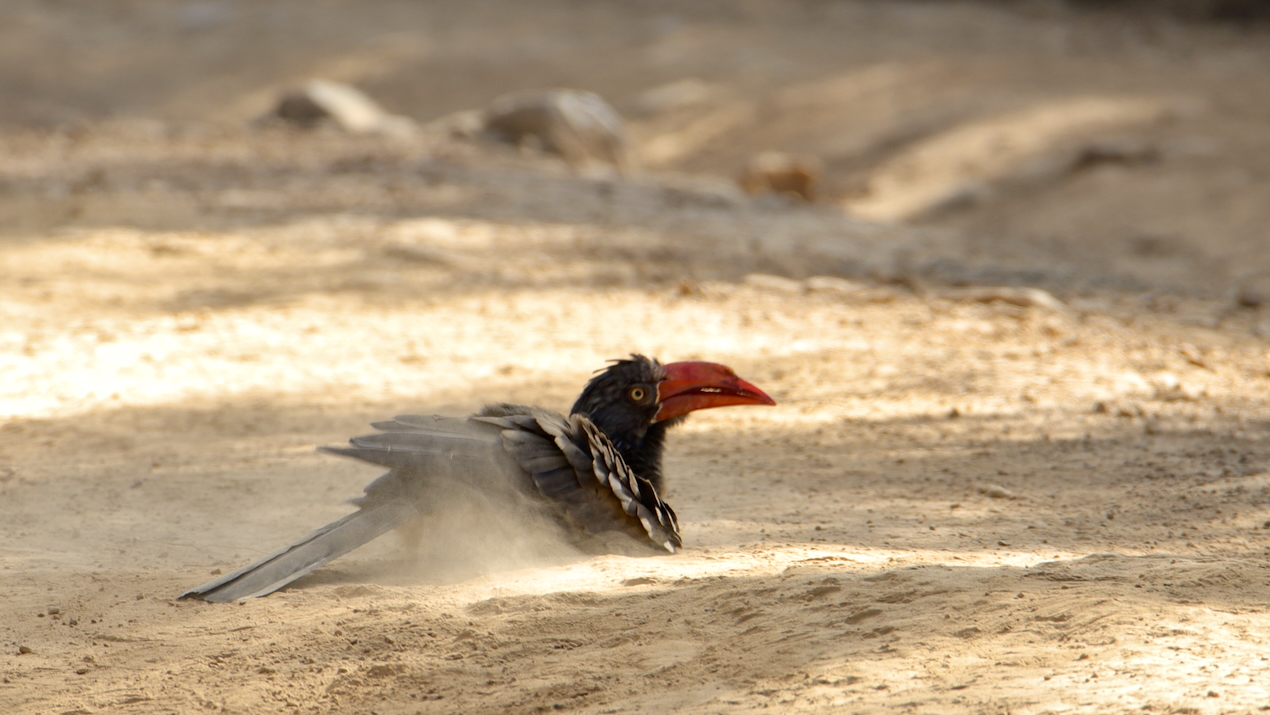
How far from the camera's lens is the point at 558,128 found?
12.5 m

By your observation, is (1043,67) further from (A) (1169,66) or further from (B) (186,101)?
(B) (186,101)

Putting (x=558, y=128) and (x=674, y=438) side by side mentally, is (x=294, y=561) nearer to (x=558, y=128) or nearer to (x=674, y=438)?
(x=674, y=438)

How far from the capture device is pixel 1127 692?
7.43 feet

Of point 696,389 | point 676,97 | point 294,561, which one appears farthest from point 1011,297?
point 676,97

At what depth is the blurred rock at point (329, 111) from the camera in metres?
13.7

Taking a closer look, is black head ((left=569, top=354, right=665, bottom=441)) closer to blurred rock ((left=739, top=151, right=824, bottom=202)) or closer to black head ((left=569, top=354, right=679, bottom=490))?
black head ((left=569, top=354, right=679, bottom=490))

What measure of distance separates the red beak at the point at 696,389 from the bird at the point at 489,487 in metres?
0.27

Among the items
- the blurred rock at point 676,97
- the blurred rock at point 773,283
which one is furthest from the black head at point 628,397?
the blurred rock at point 676,97

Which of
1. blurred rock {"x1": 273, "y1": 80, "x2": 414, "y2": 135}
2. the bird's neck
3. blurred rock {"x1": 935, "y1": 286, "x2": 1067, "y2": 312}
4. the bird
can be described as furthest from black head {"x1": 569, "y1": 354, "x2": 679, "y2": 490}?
blurred rock {"x1": 273, "y1": 80, "x2": 414, "y2": 135}

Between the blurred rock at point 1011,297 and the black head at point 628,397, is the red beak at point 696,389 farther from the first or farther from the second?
the blurred rock at point 1011,297

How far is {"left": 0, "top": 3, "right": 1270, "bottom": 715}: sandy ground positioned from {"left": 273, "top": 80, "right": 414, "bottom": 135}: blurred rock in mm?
1582

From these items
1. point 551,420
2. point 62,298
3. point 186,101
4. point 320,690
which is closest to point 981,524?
point 551,420

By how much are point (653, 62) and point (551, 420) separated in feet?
48.6

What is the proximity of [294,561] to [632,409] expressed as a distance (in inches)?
49.6
